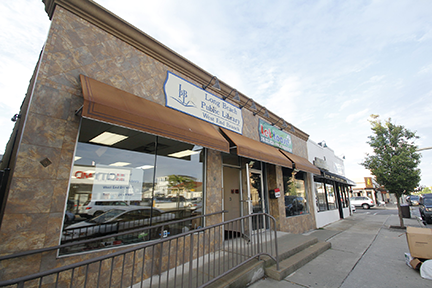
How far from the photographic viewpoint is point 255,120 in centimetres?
788

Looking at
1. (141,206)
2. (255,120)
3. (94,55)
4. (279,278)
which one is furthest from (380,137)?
(94,55)

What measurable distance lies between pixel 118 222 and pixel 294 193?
25.9 feet

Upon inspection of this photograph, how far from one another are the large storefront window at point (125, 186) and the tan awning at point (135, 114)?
0.63 metres

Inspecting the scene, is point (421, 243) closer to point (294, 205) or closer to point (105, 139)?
point (294, 205)

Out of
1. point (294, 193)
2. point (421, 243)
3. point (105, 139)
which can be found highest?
point (105, 139)

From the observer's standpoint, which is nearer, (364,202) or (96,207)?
(96,207)

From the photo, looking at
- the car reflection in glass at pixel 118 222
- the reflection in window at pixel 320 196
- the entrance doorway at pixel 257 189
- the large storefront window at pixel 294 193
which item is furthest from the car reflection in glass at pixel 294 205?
the car reflection in glass at pixel 118 222

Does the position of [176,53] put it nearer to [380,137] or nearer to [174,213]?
[174,213]

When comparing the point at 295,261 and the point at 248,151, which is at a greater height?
the point at 248,151

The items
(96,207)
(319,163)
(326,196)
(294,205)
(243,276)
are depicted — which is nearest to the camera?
(96,207)

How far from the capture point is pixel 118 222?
3.76 m

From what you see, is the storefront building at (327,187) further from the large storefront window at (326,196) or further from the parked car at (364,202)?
the parked car at (364,202)

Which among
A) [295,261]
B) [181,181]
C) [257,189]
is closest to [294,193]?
[257,189]

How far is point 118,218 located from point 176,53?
3955 mm
